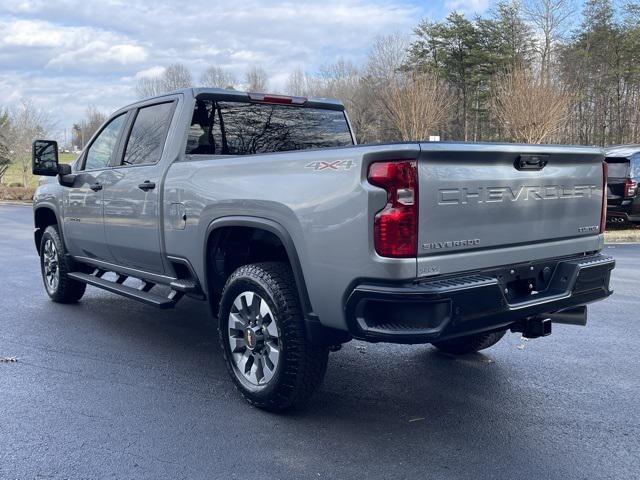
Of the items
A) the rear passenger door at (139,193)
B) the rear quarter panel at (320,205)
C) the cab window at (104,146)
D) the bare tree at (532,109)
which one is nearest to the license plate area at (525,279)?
the rear quarter panel at (320,205)

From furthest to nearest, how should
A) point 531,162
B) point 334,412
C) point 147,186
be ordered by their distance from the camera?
point 147,186 < point 334,412 < point 531,162

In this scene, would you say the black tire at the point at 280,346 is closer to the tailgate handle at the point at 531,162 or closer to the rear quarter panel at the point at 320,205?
the rear quarter panel at the point at 320,205

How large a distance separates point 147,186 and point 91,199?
1220 mm

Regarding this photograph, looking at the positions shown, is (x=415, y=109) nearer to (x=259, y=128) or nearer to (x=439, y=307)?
(x=259, y=128)

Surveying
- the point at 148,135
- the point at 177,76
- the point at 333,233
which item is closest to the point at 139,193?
the point at 148,135

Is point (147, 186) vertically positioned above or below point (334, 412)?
above

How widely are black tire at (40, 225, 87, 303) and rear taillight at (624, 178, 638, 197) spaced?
1060 centimetres

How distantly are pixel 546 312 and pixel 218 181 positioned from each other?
2.21m

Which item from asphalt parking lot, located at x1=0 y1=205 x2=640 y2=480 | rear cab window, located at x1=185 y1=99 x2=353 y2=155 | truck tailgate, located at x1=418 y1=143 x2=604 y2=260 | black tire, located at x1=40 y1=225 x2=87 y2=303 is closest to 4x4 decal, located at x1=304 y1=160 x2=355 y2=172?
truck tailgate, located at x1=418 y1=143 x2=604 y2=260

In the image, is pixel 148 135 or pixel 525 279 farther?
pixel 148 135

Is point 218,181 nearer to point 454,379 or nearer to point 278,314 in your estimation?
point 278,314

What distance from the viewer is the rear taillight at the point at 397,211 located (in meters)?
3.16

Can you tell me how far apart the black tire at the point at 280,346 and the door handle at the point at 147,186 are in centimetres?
120

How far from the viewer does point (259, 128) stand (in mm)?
5305
